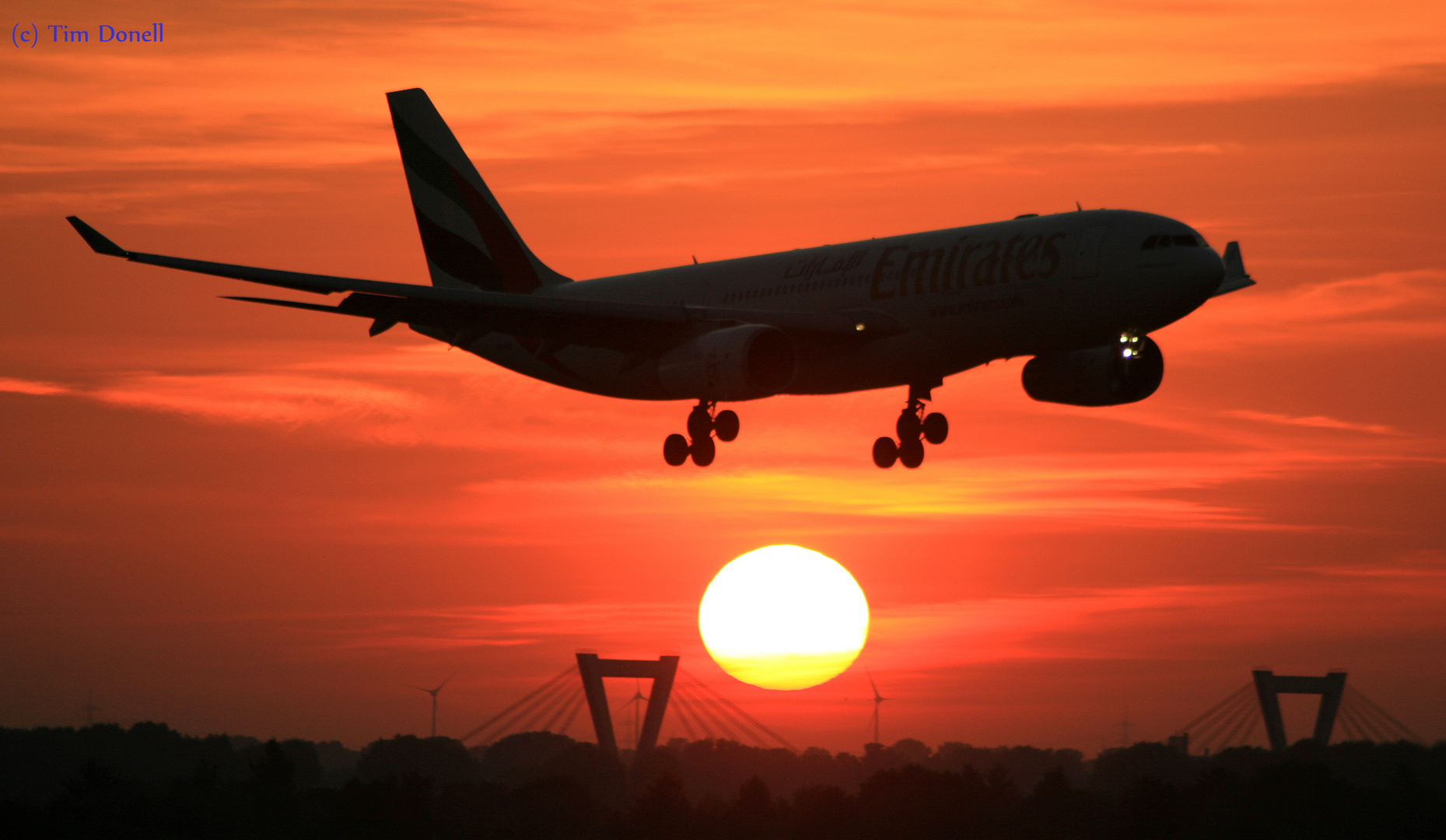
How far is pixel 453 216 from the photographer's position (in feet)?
209

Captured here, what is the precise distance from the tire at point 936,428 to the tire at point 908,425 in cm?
30

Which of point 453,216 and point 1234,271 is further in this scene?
point 453,216

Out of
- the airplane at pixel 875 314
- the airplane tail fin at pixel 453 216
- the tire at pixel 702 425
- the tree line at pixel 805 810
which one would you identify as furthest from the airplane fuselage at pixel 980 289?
the tree line at pixel 805 810

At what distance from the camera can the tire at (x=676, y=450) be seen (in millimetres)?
48625

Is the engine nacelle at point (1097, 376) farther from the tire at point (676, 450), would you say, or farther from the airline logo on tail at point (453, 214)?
the airline logo on tail at point (453, 214)

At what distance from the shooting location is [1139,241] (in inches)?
1646

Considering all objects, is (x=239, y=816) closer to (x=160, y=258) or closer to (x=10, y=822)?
(x=10, y=822)

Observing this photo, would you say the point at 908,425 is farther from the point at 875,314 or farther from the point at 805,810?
the point at 805,810

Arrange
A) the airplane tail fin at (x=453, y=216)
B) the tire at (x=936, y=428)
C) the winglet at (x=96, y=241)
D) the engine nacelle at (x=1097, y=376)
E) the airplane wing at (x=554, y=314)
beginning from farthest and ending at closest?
the airplane tail fin at (x=453, y=216) → the tire at (x=936, y=428) → the engine nacelle at (x=1097, y=376) → the airplane wing at (x=554, y=314) → the winglet at (x=96, y=241)

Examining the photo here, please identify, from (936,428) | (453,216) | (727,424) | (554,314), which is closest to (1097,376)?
(936,428)

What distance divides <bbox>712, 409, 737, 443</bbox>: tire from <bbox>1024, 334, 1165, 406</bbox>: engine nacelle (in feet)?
30.2

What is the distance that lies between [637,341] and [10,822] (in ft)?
387

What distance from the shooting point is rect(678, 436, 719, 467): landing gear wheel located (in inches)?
1882

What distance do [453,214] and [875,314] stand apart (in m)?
23.8
